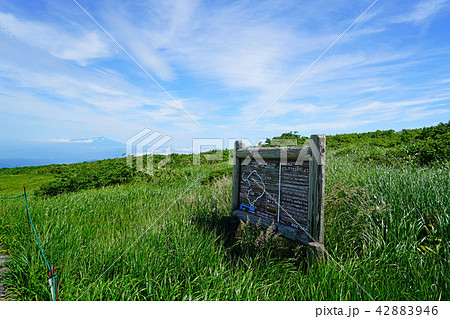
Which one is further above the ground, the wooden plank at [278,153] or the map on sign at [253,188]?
the wooden plank at [278,153]

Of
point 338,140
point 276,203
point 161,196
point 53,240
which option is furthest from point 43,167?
point 338,140

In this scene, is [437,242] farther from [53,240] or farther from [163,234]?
[53,240]

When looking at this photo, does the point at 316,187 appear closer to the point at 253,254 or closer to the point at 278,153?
the point at 278,153

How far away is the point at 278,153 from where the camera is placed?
147 inches

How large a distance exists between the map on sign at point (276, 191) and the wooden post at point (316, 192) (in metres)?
0.14

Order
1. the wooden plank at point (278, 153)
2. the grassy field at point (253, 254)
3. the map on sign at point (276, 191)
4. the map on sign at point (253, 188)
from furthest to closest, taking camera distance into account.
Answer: the map on sign at point (253, 188), the map on sign at point (276, 191), the wooden plank at point (278, 153), the grassy field at point (253, 254)

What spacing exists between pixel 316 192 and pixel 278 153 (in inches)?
30.0

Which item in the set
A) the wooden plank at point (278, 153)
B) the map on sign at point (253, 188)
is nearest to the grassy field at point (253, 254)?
the map on sign at point (253, 188)

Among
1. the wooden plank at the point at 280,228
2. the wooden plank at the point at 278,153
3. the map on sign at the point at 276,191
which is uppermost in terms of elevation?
the wooden plank at the point at 278,153

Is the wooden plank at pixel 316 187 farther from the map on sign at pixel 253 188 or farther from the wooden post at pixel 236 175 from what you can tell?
the wooden post at pixel 236 175

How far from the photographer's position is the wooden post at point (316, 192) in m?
3.18

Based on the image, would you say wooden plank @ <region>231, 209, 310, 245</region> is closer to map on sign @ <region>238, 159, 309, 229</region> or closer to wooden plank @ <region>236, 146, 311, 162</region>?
map on sign @ <region>238, 159, 309, 229</region>

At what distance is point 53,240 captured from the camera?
353cm

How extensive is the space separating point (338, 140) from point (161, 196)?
42.0 ft
